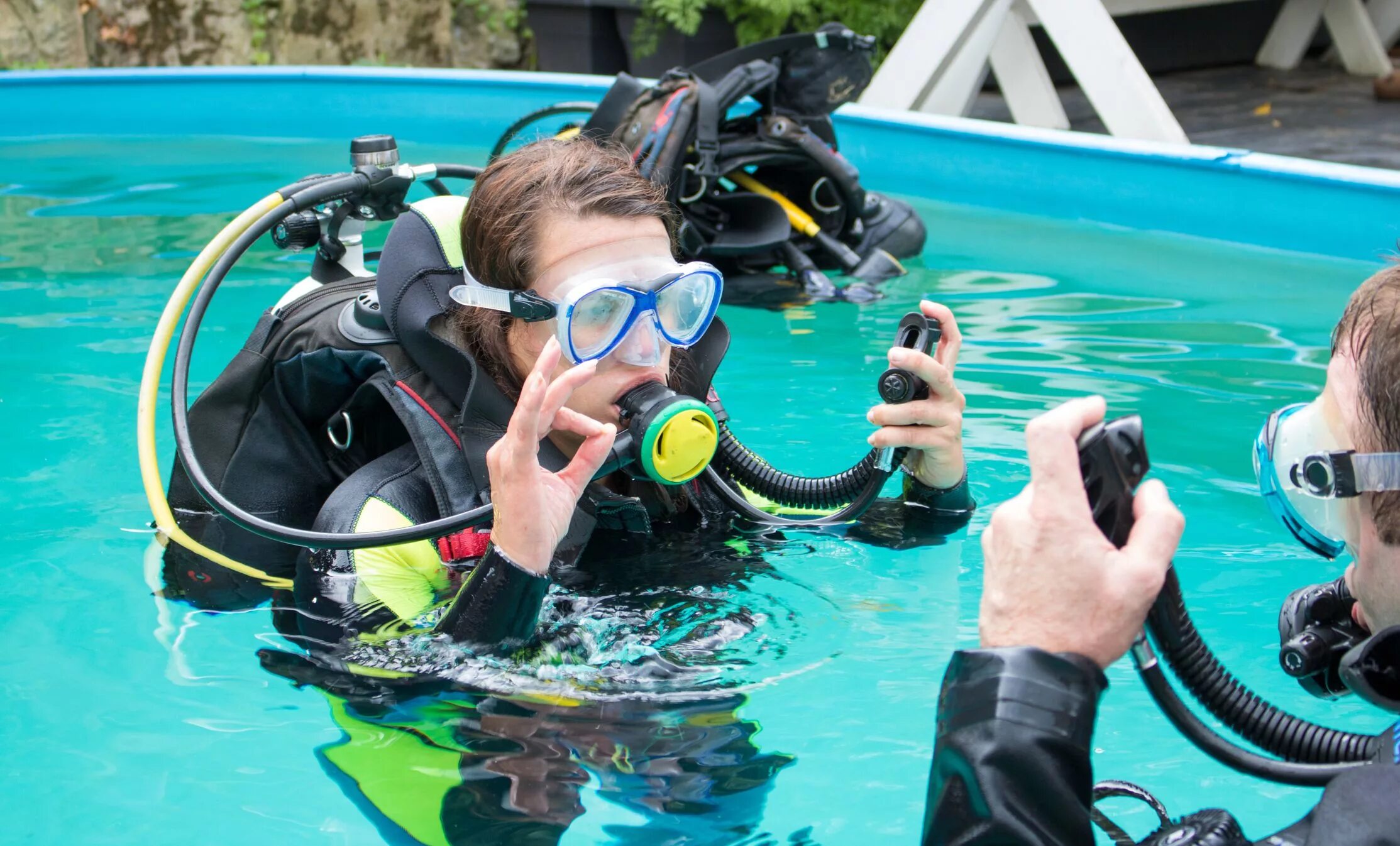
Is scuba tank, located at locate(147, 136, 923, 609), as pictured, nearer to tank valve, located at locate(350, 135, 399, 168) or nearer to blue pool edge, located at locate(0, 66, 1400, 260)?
tank valve, located at locate(350, 135, 399, 168)

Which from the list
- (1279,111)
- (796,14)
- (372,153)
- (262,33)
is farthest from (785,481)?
(262,33)

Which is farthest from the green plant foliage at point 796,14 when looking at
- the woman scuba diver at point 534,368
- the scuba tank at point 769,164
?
the woman scuba diver at point 534,368

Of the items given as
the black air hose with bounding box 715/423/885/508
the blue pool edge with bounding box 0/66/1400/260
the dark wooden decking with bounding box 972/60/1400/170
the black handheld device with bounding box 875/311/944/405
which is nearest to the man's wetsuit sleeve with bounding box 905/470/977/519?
the black air hose with bounding box 715/423/885/508

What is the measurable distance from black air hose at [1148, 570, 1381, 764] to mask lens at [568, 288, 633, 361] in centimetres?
99

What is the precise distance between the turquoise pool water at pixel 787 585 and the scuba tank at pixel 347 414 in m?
0.28

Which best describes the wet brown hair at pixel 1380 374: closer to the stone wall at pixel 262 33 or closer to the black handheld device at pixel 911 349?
the black handheld device at pixel 911 349

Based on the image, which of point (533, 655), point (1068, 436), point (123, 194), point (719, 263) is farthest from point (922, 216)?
point (1068, 436)

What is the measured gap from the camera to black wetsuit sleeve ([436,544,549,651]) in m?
1.79

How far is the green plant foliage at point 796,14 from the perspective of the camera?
916cm

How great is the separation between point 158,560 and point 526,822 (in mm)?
1162

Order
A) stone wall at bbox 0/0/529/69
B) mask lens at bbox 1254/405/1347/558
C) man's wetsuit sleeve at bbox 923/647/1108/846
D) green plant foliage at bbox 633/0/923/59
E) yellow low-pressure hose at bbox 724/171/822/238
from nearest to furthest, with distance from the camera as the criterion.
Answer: man's wetsuit sleeve at bbox 923/647/1108/846 < mask lens at bbox 1254/405/1347/558 < yellow low-pressure hose at bbox 724/171/822/238 < green plant foliage at bbox 633/0/923/59 < stone wall at bbox 0/0/529/69

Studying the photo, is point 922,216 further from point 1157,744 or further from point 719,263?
point 1157,744

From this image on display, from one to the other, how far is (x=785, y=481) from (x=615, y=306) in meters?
0.63

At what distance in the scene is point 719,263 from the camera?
5.23m
